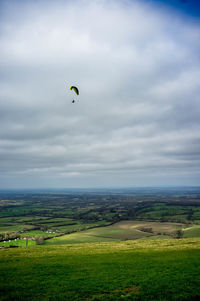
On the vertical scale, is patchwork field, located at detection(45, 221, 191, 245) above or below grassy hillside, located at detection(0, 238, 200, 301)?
below

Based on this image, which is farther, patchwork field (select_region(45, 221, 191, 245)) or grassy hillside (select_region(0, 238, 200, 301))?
patchwork field (select_region(45, 221, 191, 245))

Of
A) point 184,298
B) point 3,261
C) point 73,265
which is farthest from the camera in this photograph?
point 3,261

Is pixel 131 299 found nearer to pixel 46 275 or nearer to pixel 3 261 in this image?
pixel 46 275

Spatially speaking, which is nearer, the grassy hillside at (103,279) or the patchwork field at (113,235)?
the grassy hillside at (103,279)

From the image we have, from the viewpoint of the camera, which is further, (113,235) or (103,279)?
(113,235)

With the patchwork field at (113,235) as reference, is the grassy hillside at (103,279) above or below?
above

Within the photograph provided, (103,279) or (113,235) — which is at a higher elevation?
(103,279)

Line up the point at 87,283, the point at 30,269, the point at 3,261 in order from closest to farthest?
the point at 87,283
the point at 30,269
the point at 3,261

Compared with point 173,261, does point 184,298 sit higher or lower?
higher

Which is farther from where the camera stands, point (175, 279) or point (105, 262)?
point (105, 262)

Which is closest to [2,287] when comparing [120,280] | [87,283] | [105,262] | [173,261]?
[87,283]
